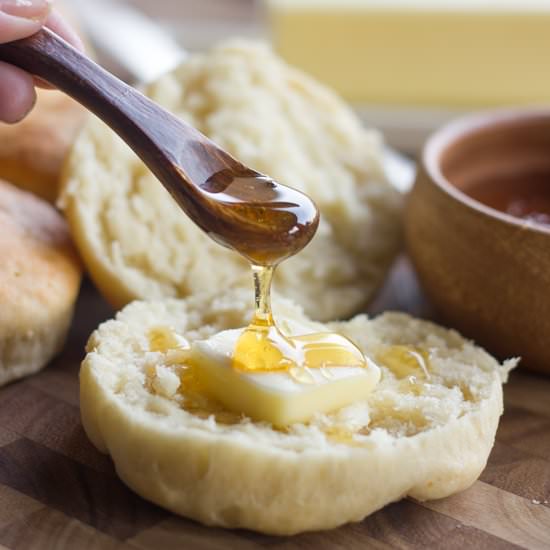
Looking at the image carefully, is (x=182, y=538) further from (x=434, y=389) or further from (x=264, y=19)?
(x=264, y=19)

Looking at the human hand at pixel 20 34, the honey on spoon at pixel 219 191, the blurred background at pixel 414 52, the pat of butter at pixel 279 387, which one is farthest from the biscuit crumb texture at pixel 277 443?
the blurred background at pixel 414 52

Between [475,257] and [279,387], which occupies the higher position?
[475,257]

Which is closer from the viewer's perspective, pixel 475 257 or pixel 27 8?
pixel 27 8

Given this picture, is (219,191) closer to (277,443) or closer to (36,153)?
(277,443)

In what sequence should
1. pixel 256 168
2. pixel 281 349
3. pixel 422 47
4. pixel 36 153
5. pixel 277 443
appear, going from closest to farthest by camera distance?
pixel 277 443
pixel 281 349
pixel 256 168
pixel 36 153
pixel 422 47

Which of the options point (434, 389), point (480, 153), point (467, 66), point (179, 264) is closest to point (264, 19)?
point (467, 66)

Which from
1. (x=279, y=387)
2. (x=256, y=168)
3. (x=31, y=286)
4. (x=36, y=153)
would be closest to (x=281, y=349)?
(x=279, y=387)
